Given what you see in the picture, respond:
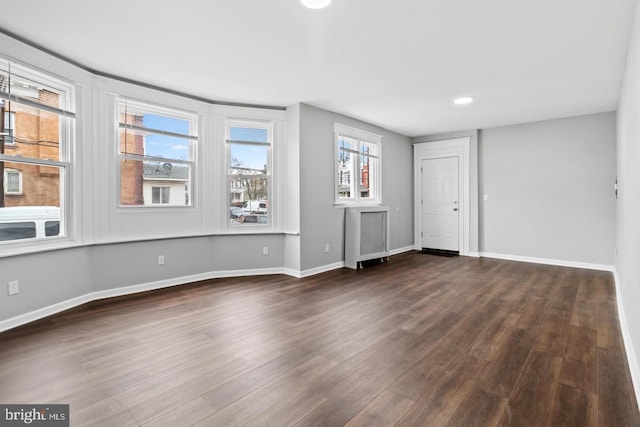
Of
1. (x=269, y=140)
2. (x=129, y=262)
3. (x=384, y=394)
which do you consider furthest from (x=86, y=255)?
(x=384, y=394)

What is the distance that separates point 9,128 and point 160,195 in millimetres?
1526

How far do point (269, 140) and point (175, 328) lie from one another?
9.55 feet

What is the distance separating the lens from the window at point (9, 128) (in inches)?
110

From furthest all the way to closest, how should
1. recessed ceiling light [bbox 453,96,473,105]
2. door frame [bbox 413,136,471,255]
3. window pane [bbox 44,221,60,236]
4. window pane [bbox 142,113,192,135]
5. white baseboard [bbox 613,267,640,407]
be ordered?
door frame [bbox 413,136,471,255] → recessed ceiling light [bbox 453,96,473,105] → window pane [bbox 142,113,192,135] → window pane [bbox 44,221,60,236] → white baseboard [bbox 613,267,640,407]

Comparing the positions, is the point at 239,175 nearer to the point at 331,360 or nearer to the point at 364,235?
the point at 364,235

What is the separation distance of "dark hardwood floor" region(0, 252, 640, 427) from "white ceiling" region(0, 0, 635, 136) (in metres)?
2.46

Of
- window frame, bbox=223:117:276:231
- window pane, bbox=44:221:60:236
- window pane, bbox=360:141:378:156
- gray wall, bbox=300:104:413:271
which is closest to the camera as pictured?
window pane, bbox=44:221:60:236

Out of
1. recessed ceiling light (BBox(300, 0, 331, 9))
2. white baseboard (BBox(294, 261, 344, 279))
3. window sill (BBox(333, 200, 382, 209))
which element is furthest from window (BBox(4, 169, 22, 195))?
window sill (BBox(333, 200, 382, 209))

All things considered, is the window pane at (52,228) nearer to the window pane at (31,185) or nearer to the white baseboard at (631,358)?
the window pane at (31,185)

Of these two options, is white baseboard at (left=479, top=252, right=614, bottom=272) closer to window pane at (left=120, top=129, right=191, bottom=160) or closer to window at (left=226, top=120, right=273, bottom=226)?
window at (left=226, top=120, right=273, bottom=226)

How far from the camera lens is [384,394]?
71.7 inches

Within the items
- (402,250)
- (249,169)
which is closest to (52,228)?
(249,169)

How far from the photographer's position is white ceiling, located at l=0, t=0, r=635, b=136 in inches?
91.5

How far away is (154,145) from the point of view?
3982 mm
